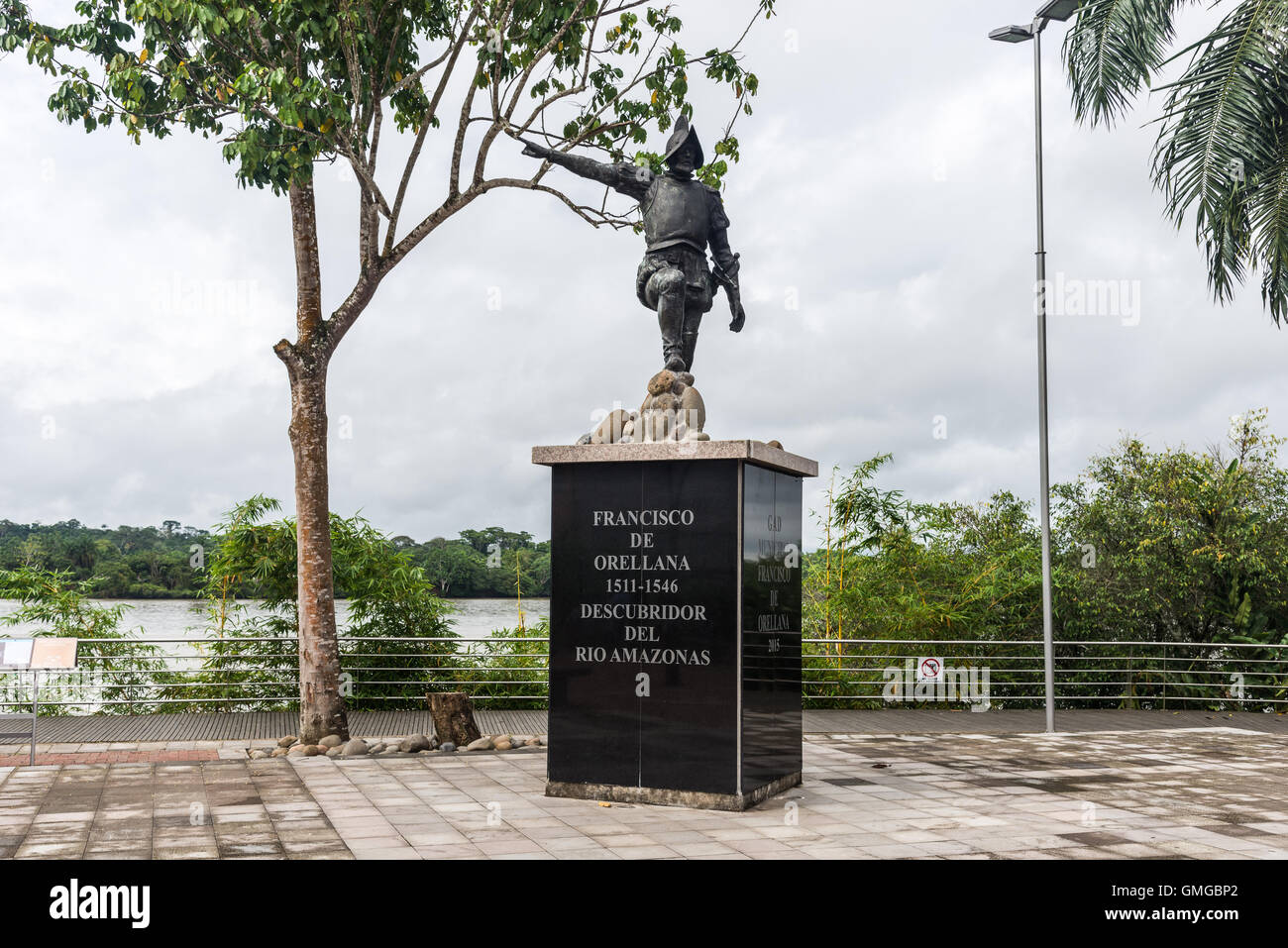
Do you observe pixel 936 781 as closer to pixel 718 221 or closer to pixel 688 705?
pixel 688 705

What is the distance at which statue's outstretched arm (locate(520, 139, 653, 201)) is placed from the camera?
29.5ft

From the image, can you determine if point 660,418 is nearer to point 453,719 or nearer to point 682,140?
point 682,140

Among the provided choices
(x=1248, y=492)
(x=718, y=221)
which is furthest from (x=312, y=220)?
(x=1248, y=492)

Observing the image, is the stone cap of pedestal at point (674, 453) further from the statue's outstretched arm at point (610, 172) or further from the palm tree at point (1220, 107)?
the palm tree at point (1220, 107)

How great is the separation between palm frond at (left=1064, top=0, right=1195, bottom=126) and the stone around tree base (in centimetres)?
956

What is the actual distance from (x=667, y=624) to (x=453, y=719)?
382 centimetres

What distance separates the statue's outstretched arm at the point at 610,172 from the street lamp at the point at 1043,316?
234 inches

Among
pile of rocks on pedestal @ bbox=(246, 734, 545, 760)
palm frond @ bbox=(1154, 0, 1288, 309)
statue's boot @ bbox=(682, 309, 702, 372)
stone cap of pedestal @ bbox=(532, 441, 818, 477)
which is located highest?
palm frond @ bbox=(1154, 0, 1288, 309)

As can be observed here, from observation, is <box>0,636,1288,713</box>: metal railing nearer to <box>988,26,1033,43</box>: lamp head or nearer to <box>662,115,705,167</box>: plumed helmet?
<box>662,115,705,167</box>: plumed helmet

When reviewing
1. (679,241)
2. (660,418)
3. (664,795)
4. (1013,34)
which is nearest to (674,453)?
(660,418)

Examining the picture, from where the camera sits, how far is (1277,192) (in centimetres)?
1327

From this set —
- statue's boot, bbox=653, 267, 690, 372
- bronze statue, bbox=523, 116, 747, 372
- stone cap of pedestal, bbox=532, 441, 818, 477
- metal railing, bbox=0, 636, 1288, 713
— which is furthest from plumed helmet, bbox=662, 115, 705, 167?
metal railing, bbox=0, 636, 1288, 713

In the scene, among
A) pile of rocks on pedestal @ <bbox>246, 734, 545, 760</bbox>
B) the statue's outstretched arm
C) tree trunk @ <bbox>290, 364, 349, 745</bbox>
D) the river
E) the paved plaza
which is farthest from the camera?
the river

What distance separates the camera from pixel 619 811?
7648mm
